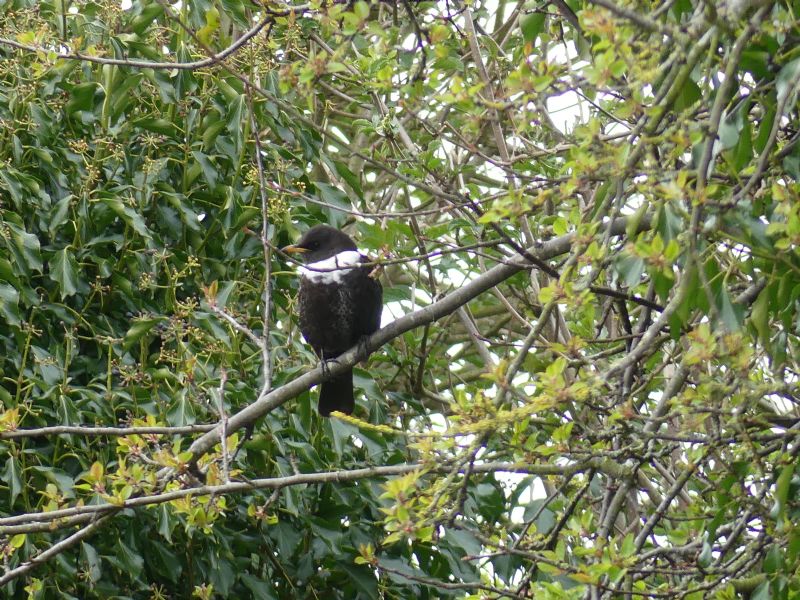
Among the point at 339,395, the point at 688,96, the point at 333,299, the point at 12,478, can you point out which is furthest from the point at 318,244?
the point at 688,96

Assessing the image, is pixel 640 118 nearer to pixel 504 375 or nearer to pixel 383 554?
pixel 504 375

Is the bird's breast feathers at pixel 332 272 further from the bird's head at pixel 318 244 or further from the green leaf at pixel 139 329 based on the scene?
the green leaf at pixel 139 329

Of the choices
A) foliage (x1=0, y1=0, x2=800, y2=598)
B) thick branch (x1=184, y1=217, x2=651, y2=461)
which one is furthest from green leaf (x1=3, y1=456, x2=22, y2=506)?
thick branch (x1=184, y1=217, x2=651, y2=461)

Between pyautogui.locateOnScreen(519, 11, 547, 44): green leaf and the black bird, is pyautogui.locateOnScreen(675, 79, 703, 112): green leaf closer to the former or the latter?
pyautogui.locateOnScreen(519, 11, 547, 44): green leaf

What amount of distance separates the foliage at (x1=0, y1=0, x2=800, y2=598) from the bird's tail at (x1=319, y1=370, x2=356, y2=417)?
0.14m

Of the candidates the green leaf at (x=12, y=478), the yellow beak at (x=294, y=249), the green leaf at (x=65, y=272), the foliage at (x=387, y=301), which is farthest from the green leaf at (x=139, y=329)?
the yellow beak at (x=294, y=249)

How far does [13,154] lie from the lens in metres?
4.62

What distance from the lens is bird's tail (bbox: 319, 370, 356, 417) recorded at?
4801mm

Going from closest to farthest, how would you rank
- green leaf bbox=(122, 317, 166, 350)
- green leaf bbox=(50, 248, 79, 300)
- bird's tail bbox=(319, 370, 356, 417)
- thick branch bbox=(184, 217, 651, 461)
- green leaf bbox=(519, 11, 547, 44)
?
green leaf bbox=(519, 11, 547, 44), thick branch bbox=(184, 217, 651, 461), green leaf bbox=(122, 317, 166, 350), green leaf bbox=(50, 248, 79, 300), bird's tail bbox=(319, 370, 356, 417)

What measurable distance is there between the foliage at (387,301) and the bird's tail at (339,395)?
0.14 meters

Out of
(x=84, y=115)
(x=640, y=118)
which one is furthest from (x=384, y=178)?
(x=640, y=118)

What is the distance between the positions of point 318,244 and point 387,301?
0.38 meters

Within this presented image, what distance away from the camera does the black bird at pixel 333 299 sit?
5043mm

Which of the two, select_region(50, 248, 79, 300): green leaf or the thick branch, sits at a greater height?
the thick branch
